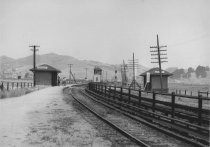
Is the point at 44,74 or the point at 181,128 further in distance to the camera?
the point at 44,74

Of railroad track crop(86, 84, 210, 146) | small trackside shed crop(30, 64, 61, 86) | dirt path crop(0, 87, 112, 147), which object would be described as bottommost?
dirt path crop(0, 87, 112, 147)

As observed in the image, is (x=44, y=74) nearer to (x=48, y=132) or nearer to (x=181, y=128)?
(x=48, y=132)

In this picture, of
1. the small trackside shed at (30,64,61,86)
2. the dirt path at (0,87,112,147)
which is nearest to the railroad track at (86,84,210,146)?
the dirt path at (0,87,112,147)

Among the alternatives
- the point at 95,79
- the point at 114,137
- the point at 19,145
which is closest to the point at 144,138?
the point at 114,137

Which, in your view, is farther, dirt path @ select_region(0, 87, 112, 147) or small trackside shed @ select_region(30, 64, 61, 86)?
small trackside shed @ select_region(30, 64, 61, 86)

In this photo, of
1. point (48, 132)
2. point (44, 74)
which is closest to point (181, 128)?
point (48, 132)

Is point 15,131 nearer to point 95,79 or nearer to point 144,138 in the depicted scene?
point 144,138

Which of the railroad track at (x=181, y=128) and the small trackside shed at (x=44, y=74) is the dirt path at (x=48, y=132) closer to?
the railroad track at (x=181, y=128)

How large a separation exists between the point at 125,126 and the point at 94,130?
1.60 metres

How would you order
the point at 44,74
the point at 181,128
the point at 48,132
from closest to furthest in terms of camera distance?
the point at 181,128 → the point at 48,132 → the point at 44,74

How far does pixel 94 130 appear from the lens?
11.5 meters

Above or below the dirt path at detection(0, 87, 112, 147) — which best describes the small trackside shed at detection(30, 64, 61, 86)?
above

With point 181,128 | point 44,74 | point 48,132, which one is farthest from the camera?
point 44,74

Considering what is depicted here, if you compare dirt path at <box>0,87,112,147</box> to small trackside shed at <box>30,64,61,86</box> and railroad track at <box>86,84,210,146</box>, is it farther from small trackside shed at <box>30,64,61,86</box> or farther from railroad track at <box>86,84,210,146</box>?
small trackside shed at <box>30,64,61,86</box>
